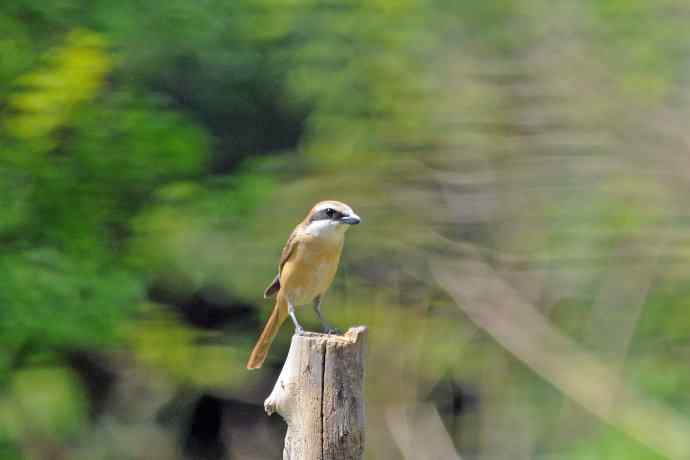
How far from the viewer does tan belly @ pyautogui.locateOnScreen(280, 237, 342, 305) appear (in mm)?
5863

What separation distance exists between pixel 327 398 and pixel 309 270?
183 centimetres

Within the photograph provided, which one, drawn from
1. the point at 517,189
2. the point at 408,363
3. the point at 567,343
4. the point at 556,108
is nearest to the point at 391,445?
the point at 408,363

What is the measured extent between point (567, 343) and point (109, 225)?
3.36 m

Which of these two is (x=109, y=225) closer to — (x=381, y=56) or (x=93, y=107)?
(x=93, y=107)

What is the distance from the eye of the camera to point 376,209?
8250 mm

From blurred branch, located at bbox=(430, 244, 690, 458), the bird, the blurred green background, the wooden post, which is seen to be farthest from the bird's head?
blurred branch, located at bbox=(430, 244, 690, 458)

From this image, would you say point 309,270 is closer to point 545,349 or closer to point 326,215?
point 326,215

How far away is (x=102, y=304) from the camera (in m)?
8.69

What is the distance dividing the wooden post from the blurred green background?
13.0 ft

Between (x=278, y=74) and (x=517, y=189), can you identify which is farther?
(x=278, y=74)

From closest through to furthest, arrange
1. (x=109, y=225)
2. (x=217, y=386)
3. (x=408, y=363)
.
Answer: (x=408, y=363), (x=109, y=225), (x=217, y=386)

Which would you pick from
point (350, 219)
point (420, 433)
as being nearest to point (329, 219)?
point (350, 219)

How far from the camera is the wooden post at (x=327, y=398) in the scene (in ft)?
13.3

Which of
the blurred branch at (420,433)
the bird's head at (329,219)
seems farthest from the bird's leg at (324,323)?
the blurred branch at (420,433)
